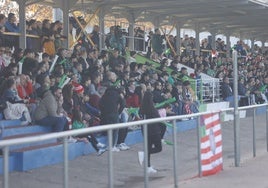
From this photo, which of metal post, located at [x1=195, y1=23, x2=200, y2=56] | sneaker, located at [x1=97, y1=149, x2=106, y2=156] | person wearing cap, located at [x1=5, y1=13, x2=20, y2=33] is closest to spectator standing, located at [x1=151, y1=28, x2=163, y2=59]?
metal post, located at [x1=195, y1=23, x2=200, y2=56]

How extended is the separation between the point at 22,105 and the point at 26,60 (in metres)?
2.23

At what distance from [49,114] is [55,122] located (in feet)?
0.86

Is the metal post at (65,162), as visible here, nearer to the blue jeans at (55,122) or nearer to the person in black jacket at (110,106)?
the blue jeans at (55,122)

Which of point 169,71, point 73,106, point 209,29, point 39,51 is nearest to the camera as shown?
point 73,106

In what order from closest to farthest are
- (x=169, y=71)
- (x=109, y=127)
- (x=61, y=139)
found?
(x=61, y=139), (x=109, y=127), (x=169, y=71)

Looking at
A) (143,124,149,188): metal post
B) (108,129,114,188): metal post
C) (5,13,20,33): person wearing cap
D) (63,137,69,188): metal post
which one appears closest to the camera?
(63,137,69,188): metal post

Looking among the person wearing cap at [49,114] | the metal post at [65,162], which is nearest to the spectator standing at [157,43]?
the person wearing cap at [49,114]

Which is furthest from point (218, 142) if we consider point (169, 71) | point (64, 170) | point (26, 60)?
point (169, 71)

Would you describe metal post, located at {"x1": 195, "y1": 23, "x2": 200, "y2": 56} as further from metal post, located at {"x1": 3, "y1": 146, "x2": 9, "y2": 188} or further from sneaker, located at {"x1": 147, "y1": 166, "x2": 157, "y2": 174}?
metal post, located at {"x1": 3, "y1": 146, "x2": 9, "y2": 188}

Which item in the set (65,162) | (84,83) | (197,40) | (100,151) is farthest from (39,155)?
(197,40)

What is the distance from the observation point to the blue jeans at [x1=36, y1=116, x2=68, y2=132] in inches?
515

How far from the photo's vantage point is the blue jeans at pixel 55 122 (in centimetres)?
1308

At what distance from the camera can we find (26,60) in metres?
15.2

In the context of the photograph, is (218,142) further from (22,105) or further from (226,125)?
(22,105)
